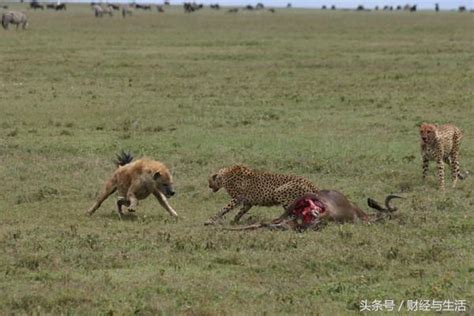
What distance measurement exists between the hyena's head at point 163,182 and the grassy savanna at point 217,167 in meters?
0.30

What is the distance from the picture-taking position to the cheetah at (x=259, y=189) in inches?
389

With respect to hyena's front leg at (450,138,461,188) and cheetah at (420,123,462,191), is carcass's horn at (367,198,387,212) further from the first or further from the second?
hyena's front leg at (450,138,461,188)

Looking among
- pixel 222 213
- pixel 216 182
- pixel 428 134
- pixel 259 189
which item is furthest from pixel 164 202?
pixel 428 134

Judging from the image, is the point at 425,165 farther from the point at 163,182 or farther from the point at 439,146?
the point at 163,182

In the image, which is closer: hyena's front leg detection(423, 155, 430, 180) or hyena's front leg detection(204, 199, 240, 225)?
hyena's front leg detection(204, 199, 240, 225)

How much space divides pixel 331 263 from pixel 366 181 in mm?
4399

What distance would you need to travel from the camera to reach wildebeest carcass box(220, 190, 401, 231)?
364 inches

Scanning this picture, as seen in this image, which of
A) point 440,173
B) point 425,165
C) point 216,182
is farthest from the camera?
point 425,165

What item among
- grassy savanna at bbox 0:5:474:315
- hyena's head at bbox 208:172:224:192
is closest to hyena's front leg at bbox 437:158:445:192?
grassy savanna at bbox 0:5:474:315

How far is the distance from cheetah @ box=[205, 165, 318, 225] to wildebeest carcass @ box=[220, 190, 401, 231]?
35cm

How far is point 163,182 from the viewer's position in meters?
10.4

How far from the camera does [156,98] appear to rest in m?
19.9

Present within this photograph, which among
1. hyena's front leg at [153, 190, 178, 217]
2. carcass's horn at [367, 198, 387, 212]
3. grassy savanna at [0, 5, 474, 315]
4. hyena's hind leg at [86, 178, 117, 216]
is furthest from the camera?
hyena's hind leg at [86, 178, 117, 216]

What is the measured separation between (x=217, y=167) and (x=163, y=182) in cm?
268
